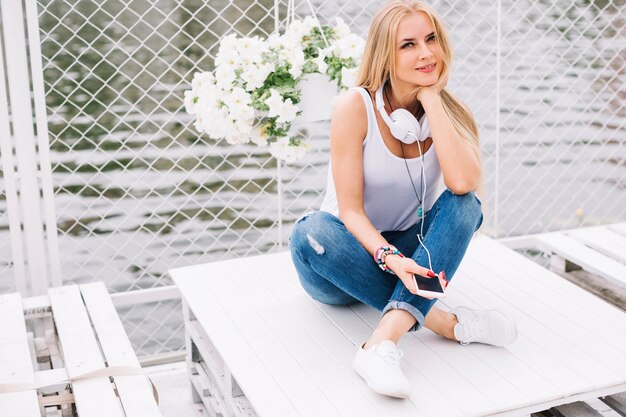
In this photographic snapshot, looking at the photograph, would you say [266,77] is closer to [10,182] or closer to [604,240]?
[10,182]

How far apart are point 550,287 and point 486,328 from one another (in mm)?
521

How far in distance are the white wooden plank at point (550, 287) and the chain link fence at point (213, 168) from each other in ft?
1.29

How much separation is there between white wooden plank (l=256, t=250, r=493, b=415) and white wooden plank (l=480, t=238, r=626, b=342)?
19.6 inches

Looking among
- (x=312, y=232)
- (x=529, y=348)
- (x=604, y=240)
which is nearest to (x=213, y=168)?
(x=604, y=240)

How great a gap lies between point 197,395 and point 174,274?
1.30ft

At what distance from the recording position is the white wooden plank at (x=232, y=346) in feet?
6.68

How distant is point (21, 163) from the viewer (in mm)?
2926

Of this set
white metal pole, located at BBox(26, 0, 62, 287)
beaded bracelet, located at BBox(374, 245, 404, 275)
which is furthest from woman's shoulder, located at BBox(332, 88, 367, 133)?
white metal pole, located at BBox(26, 0, 62, 287)

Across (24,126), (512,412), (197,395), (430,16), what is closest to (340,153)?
(430,16)

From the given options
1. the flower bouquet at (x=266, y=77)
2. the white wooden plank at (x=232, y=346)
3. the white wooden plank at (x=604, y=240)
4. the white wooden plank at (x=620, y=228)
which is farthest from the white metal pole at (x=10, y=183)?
the white wooden plank at (x=620, y=228)

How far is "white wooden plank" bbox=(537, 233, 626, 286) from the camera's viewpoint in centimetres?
284

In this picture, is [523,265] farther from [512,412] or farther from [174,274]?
[174,274]

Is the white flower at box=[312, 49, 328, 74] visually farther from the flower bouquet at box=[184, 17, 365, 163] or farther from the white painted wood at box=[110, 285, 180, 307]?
the white painted wood at box=[110, 285, 180, 307]

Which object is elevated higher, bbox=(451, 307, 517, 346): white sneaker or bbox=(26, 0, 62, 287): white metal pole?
bbox=(26, 0, 62, 287): white metal pole
